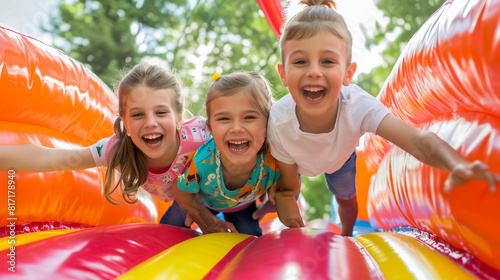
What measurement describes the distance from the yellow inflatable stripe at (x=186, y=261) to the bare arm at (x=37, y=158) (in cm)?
42

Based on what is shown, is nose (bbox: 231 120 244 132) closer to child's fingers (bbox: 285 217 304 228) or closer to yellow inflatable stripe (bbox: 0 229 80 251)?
child's fingers (bbox: 285 217 304 228)

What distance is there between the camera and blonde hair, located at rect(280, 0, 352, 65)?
99 cm

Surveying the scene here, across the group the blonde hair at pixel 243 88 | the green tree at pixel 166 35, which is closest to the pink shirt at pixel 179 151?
the blonde hair at pixel 243 88

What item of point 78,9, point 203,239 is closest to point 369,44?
point 78,9

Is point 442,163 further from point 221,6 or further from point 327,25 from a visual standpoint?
point 221,6

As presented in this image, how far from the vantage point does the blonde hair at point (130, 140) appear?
1.19m

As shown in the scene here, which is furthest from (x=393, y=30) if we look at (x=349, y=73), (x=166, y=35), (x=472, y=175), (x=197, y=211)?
(x=472, y=175)

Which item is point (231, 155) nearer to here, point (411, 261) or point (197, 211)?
point (197, 211)

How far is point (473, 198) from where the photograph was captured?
0.70 m

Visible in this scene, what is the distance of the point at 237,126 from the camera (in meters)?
1.09

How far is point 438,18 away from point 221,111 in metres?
0.58

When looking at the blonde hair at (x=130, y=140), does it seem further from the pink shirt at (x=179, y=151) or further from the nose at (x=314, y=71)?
the nose at (x=314, y=71)

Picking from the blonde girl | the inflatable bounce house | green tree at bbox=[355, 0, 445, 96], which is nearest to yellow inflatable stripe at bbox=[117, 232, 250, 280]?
the inflatable bounce house

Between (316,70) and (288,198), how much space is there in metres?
0.43
